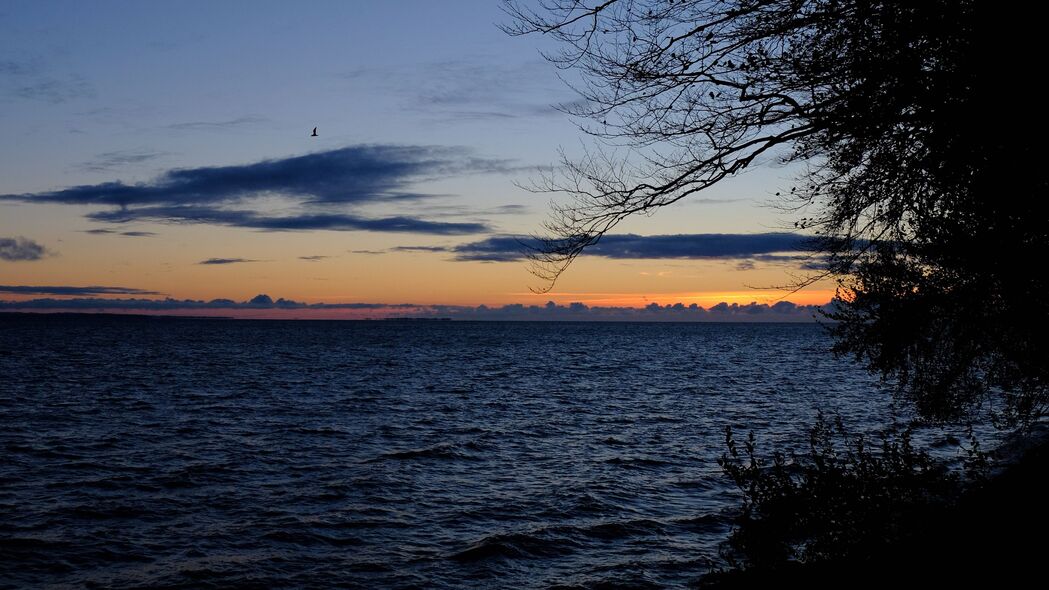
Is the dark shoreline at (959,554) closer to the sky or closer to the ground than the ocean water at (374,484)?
closer to the sky

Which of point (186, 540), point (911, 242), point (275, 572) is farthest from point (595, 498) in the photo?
point (911, 242)

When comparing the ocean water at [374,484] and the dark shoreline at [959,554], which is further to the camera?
the ocean water at [374,484]

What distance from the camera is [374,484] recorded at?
2320 cm

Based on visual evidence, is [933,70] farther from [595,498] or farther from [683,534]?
[595,498]

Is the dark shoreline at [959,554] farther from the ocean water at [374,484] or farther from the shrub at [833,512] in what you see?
the ocean water at [374,484]

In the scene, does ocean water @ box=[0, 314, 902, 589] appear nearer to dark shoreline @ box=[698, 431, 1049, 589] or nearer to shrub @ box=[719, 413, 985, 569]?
shrub @ box=[719, 413, 985, 569]

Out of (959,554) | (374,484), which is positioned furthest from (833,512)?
(374,484)

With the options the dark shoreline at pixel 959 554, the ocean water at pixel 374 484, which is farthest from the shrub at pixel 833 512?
the ocean water at pixel 374 484

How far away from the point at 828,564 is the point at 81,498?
19285 millimetres

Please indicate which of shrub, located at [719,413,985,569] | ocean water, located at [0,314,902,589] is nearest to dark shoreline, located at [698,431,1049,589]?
shrub, located at [719,413,985,569]

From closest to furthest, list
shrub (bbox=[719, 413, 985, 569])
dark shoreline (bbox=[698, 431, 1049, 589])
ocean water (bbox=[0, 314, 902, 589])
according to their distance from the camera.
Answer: dark shoreline (bbox=[698, 431, 1049, 589]), shrub (bbox=[719, 413, 985, 569]), ocean water (bbox=[0, 314, 902, 589])

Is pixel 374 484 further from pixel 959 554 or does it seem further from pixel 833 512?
pixel 959 554

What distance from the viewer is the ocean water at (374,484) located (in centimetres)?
1600

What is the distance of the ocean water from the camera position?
52.5 ft
